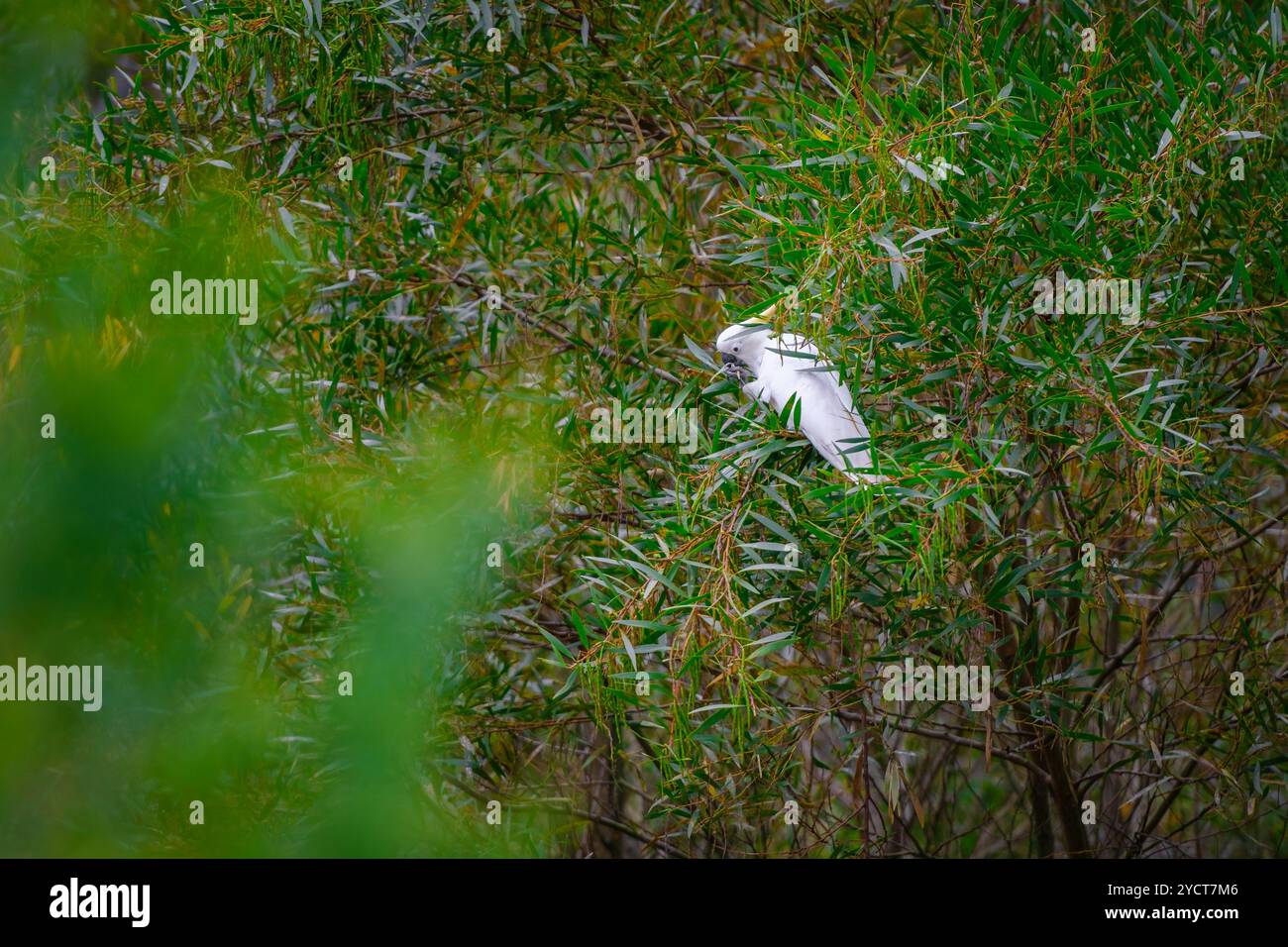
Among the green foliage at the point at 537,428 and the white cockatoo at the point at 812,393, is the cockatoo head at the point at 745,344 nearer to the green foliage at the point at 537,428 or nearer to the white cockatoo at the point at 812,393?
the white cockatoo at the point at 812,393

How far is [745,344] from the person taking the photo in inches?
62.0

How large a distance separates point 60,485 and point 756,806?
4.28 feet

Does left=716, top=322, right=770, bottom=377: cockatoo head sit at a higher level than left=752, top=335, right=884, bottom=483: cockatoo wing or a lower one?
higher

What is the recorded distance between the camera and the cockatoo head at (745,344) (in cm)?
156

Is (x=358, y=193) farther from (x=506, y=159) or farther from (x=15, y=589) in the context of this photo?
(x=15, y=589)

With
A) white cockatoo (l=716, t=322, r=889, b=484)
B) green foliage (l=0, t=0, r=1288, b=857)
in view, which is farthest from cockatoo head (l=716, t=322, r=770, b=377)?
green foliage (l=0, t=0, r=1288, b=857)

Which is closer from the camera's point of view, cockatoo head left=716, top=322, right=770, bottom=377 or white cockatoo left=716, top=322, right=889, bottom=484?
white cockatoo left=716, top=322, right=889, bottom=484

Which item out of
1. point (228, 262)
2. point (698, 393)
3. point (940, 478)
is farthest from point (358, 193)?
point (940, 478)

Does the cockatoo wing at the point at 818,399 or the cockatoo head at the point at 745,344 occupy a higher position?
the cockatoo head at the point at 745,344

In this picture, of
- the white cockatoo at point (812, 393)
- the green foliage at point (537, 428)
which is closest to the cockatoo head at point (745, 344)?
the white cockatoo at point (812, 393)

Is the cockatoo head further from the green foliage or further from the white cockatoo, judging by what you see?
the green foliage

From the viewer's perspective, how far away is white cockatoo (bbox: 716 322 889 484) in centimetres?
144

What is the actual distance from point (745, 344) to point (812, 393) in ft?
0.46
